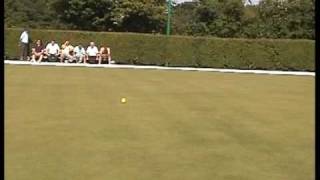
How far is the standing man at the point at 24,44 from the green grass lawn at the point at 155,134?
12805 mm

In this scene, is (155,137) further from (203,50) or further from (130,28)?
(130,28)

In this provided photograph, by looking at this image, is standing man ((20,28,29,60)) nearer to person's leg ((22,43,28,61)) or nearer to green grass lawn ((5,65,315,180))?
person's leg ((22,43,28,61))

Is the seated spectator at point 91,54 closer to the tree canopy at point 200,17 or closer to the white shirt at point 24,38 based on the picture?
the white shirt at point 24,38

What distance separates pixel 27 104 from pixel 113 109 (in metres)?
1.62

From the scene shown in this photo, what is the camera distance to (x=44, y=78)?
18016 millimetres

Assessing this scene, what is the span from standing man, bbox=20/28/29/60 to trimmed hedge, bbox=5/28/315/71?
0.61 m

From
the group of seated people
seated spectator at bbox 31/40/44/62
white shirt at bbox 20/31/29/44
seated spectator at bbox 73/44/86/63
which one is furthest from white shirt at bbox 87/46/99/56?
white shirt at bbox 20/31/29/44

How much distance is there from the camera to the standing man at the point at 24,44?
91.1 ft

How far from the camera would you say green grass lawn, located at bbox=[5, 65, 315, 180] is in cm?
619

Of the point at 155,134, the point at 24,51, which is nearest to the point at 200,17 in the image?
the point at 24,51

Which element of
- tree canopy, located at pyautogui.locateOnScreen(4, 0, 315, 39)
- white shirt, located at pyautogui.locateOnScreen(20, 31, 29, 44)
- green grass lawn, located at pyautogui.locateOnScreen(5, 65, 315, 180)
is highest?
tree canopy, located at pyautogui.locateOnScreen(4, 0, 315, 39)
